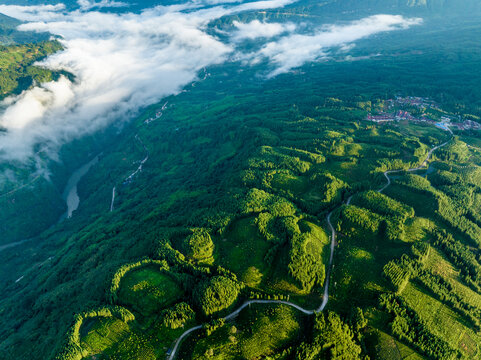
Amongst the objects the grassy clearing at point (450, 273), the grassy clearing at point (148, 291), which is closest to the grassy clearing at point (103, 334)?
the grassy clearing at point (148, 291)

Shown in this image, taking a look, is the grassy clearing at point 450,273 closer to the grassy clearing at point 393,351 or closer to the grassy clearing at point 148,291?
the grassy clearing at point 393,351

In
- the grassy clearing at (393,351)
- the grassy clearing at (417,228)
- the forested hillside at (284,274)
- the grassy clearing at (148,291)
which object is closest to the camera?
the grassy clearing at (393,351)

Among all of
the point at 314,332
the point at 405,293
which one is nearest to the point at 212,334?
the point at 314,332

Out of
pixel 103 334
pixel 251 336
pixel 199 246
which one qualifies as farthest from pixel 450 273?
pixel 103 334

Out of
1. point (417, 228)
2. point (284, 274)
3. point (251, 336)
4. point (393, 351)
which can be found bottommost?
point (417, 228)

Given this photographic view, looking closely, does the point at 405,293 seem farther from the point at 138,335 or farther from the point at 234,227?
the point at 138,335

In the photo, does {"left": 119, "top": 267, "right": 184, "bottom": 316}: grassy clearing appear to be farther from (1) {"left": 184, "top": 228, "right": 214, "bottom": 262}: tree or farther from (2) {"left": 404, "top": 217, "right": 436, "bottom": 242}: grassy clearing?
(2) {"left": 404, "top": 217, "right": 436, "bottom": 242}: grassy clearing

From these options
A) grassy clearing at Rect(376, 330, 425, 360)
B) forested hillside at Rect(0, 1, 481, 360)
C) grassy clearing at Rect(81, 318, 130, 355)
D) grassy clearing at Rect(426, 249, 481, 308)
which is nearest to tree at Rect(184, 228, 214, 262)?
forested hillside at Rect(0, 1, 481, 360)

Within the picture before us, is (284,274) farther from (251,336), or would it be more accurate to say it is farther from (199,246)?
(199,246)
